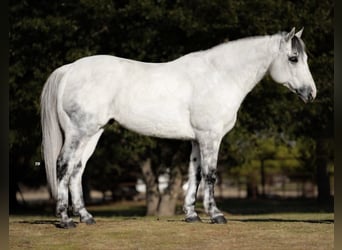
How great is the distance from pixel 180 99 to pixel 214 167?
1.10 metres

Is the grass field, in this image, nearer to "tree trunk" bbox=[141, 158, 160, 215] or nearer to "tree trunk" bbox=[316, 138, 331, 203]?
"tree trunk" bbox=[141, 158, 160, 215]

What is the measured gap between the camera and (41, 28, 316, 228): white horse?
9500 mm

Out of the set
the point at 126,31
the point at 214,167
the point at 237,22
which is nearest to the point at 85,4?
the point at 126,31

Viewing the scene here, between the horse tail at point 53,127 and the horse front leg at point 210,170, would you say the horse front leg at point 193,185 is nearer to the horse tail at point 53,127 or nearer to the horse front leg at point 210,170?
the horse front leg at point 210,170

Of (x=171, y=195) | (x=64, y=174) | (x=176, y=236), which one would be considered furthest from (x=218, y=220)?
(x=171, y=195)

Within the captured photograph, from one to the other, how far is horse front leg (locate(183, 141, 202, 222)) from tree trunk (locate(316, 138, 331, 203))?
17842 mm

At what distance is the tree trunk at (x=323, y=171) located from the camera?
27633mm

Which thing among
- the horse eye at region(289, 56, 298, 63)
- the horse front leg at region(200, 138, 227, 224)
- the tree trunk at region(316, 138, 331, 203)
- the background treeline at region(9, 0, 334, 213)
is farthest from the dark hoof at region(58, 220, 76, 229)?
the tree trunk at region(316, 138, 331, 203)

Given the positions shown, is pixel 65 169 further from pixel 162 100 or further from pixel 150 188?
pixel 150 188

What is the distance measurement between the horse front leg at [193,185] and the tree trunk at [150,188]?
1283 centimetres

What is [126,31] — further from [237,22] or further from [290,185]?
[290,185]

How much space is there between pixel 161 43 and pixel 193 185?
10.5 meters

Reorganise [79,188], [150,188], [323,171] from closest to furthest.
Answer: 1. [79,188]
2. [150,188]
3. [323,171]

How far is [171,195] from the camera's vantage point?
862 inches
